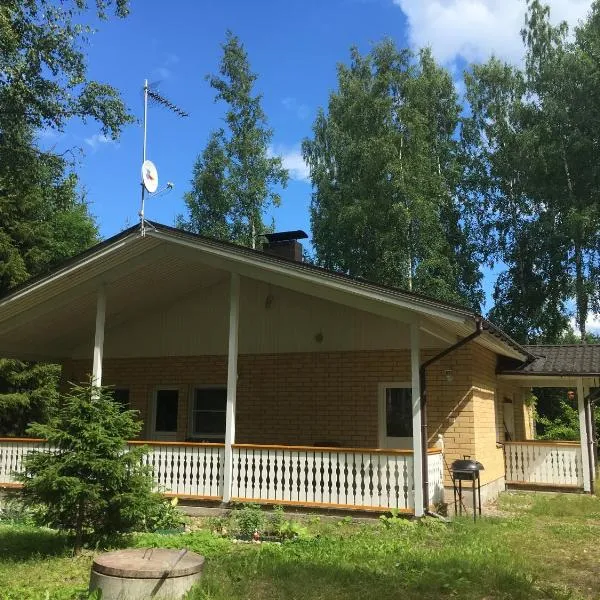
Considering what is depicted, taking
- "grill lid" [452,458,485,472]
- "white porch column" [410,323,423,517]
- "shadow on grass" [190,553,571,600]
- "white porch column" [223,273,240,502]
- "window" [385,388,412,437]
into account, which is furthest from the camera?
"window" [385,388,412,437]

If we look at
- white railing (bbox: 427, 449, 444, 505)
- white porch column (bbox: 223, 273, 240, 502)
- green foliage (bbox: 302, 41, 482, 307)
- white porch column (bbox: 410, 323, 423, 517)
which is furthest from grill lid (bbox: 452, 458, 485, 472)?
green foliage (bbox: 302, 41, 482, 307)

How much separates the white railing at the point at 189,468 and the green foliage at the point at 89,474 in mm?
2705

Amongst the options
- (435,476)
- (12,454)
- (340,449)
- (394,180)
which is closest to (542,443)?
(435,476)

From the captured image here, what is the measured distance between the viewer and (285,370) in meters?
12.1

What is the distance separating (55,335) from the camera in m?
13.5

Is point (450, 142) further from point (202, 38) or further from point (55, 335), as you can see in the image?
point (55, 335)

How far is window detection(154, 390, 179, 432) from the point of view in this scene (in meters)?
13.4

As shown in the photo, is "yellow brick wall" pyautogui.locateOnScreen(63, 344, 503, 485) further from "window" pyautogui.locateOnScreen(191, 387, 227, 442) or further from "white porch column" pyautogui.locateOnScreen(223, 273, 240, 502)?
"white porch column" pyautogui.locateOnScreen(223, 273, 240, 502)

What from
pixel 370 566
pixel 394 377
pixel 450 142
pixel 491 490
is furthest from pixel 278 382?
pixel 450 142

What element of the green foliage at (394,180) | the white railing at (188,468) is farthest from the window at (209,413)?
the green foliage at (394,180)

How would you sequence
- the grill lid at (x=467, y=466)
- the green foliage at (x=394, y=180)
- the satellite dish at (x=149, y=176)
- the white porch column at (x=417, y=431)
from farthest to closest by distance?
the green foliage at (x=394, y=180) < the satellite dish at (x=149, y=176) < the grill lid at (x=467, y=466) < the white porch column at (x=417, y=431)

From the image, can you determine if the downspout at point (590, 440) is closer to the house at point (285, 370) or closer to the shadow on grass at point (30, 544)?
the house at point (285, 370)

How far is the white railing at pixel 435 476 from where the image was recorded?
9.31m

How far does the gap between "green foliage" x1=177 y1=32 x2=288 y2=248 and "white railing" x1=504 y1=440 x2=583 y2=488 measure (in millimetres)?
15755
